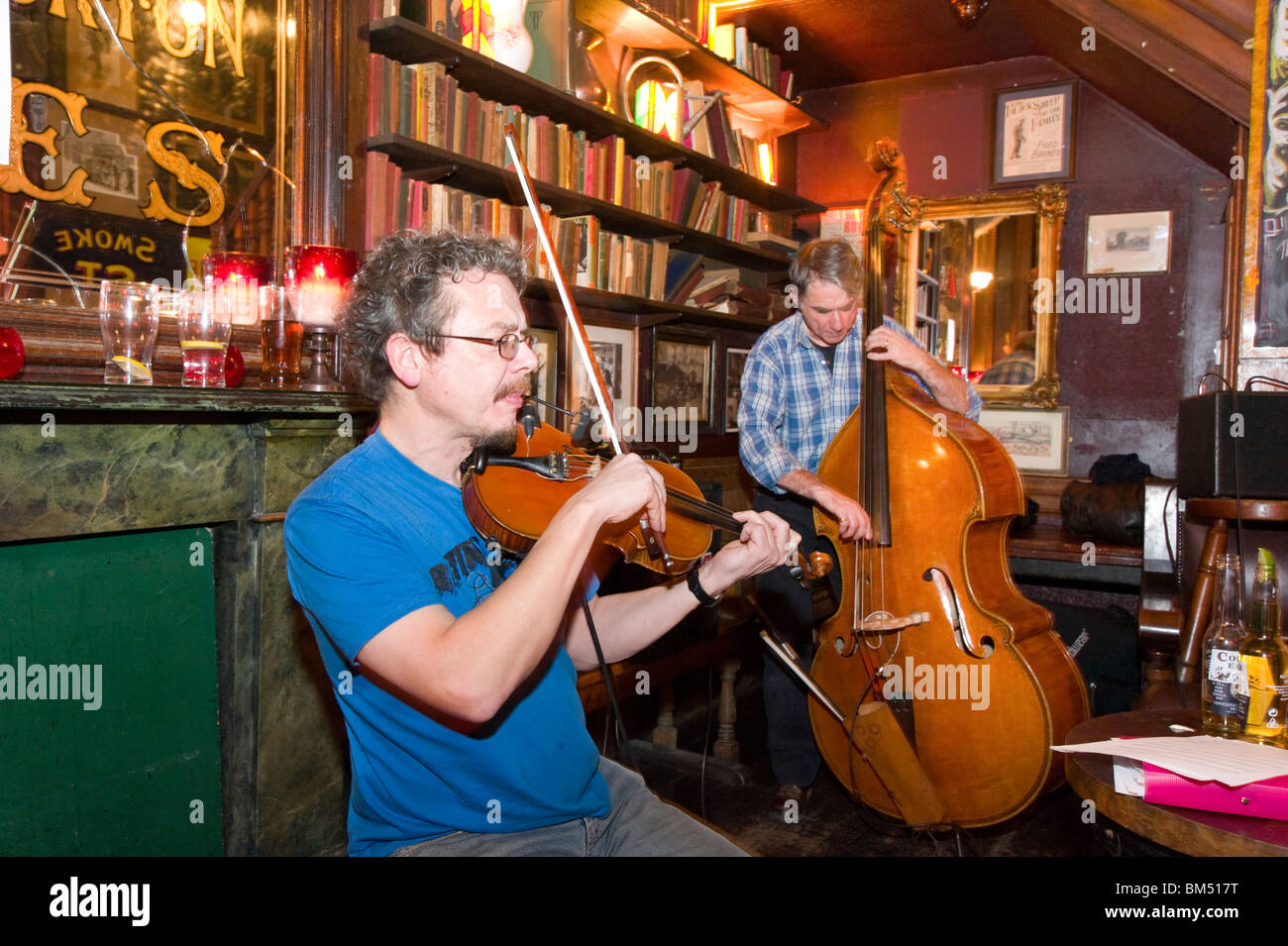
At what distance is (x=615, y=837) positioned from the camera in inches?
50.9

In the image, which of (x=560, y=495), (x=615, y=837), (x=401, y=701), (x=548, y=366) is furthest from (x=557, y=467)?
(x=548, y=366)

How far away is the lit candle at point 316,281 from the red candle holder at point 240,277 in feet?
0.21

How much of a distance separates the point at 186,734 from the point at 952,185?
383 centimetres

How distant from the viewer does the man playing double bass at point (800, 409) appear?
2631 mm

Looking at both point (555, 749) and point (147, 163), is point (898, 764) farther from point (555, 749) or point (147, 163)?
point (147, 163)

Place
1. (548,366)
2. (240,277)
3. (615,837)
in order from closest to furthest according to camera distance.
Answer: (615,837) → (240,277) → (548,366)

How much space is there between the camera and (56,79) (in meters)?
1.71

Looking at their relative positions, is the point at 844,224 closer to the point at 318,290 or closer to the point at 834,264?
the point at 834,264

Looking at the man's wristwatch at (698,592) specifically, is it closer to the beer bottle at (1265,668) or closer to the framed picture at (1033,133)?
the beer bottle at (1265,668)

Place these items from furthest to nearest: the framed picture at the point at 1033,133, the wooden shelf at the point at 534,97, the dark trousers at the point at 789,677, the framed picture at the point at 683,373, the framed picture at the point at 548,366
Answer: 1. the framed picture at the point at 1033,133
2. the framed picture at the point at 683,373
3. the framed picture at the point at 548,366
4. the dark trousers at the point at 789,677
5. the wooden shelf at the point at 534,97

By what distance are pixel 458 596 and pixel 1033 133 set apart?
3.81 m

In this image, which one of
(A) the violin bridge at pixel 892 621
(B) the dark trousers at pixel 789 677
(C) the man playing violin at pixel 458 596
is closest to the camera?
(C) the man playing violin at pixel 458 596

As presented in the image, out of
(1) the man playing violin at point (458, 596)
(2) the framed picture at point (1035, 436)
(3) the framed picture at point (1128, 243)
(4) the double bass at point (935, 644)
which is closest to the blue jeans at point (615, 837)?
(1) the man playing violin at point (458, 596)

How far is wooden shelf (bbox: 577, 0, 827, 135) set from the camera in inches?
124
